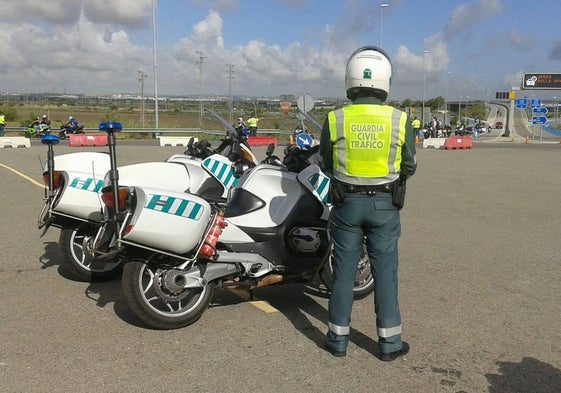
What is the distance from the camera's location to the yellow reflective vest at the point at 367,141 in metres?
3.62

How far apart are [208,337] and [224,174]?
2.09 metres

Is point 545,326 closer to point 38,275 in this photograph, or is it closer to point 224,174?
point 224,174

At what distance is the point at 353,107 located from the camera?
12.1 feet

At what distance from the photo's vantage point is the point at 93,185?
511cm

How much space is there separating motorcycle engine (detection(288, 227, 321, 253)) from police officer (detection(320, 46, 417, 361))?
30.4 inches

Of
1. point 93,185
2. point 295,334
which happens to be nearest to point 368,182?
point 295,334

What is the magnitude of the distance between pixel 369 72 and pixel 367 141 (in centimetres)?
46

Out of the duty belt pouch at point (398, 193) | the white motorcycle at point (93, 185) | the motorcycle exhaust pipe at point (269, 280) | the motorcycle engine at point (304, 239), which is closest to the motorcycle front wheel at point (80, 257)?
the white motorcycle at point (93, 185)

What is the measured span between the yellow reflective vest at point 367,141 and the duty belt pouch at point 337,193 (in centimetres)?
5

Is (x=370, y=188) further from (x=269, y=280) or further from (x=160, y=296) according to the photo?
(x=160, y=296)

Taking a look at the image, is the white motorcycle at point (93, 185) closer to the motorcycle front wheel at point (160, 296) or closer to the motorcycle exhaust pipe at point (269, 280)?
the motorcycle front wheel at point (160, 296)

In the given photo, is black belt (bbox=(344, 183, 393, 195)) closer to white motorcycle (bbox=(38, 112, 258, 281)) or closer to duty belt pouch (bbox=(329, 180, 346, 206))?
duty belt pouch (bbox=(329, 180, 346, 206))

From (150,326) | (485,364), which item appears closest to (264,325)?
(150,326)

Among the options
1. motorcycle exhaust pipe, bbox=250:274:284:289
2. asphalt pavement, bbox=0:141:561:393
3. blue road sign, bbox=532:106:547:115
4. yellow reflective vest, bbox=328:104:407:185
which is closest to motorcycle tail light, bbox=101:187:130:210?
asphalt pavement, bbox=0:141:561:393
